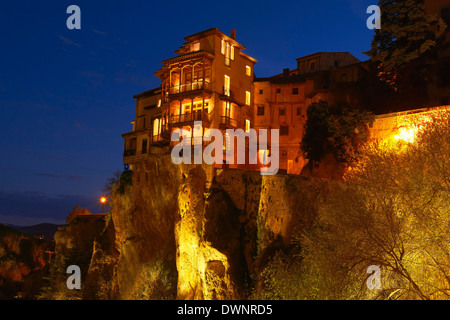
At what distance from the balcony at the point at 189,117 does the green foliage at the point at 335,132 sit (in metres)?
9.41

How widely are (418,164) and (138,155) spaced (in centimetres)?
3158

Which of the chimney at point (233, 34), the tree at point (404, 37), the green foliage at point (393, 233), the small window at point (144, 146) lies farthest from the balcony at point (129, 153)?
the green foliage at point (393, 233)

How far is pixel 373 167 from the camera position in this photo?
2438 centimetres

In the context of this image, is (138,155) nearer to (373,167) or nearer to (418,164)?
(373,167)

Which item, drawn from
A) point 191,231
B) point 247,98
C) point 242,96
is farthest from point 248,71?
point 191,231

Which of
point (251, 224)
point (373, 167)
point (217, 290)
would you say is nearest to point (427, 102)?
point (373, 167)

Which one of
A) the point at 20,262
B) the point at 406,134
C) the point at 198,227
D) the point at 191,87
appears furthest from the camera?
the point at 20,262

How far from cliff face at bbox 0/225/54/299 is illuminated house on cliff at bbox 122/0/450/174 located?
27400 millimetres

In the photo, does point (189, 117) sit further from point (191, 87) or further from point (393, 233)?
point (393, 233)

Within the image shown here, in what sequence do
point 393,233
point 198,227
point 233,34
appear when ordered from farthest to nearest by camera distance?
1. point 233,34
2. point 198,227
3. point 393,233

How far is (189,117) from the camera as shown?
39.7 metres

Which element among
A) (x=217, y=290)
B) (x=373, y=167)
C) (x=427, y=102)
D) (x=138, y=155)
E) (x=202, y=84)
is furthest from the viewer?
(x=138, y=155)

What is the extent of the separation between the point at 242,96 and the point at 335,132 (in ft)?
40.2
